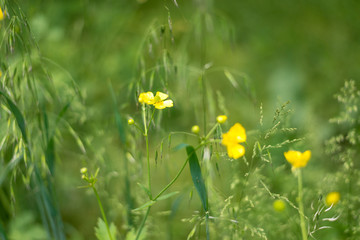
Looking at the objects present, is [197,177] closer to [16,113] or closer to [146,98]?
[146,98]

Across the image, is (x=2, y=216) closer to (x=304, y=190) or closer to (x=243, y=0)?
(x=304, y=190)

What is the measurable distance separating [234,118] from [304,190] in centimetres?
132

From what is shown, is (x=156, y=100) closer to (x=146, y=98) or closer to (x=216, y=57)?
(x=146, y=98)

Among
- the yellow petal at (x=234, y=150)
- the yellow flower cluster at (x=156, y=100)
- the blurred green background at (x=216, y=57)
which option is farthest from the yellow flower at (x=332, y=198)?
the blurred green background at (x=216, y=57)

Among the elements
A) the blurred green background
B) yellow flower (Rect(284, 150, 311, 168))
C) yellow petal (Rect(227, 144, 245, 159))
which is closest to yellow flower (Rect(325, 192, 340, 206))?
yellow flower (Rect(284, 150, 311, 168))

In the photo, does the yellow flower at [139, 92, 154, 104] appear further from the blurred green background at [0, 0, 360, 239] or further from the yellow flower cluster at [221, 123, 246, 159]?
the blurred green background at [0, 0, 360, 239]

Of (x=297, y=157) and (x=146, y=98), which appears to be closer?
(x=146, y=98)

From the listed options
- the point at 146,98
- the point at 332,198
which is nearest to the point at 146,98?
the point at 146,98

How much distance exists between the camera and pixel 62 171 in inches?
92.5

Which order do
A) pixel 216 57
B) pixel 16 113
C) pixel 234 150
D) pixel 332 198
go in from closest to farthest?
pixel 234 150, pixel 16 113, pixel 332 198, pixel 216 57

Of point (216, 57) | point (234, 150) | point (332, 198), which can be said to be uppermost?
point (234, 150)

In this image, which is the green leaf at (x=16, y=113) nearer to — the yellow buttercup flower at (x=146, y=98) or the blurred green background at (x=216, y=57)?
the yellow buttercup flower at (x=146, y=98)

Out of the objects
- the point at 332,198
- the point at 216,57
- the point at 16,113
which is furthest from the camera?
the point at 216,57

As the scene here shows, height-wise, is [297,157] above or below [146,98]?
below
